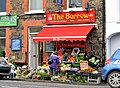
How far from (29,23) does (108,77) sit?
1016 centimetres

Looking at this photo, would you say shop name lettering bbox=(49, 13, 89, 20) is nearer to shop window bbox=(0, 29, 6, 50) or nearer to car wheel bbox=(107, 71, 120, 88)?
shop window bbox=(0, 29, 6, 50)

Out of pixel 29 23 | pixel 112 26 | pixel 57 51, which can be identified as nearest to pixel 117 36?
pixel 112 26

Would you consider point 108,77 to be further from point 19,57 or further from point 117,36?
point 19,57

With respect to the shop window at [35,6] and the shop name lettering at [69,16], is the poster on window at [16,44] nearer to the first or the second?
the shop window at [35,6]

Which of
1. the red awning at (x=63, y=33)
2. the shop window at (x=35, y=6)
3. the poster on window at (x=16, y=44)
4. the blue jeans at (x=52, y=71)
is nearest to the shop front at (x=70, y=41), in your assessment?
the red awning at (x=63, y=33)

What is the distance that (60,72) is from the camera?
23172mm

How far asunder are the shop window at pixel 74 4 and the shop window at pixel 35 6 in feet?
6.85

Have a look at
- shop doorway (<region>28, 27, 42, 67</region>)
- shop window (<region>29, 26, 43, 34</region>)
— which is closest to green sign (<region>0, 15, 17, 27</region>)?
shop window (<region>29, 26, 43, 34</region>)

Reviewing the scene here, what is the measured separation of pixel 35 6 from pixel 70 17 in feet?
10.5

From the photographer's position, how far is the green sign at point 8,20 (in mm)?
27427

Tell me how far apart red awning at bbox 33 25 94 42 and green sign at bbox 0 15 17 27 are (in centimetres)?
272

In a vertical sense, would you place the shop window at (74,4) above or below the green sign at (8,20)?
above

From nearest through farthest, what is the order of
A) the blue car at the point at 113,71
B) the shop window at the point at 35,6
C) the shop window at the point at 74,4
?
the blue car at the point at 113,71, the shop window at the point at 74,4, the shop window at the point at 35,6

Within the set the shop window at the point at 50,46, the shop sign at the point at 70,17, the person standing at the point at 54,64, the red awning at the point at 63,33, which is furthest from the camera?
the shop window at the point at 50,46
